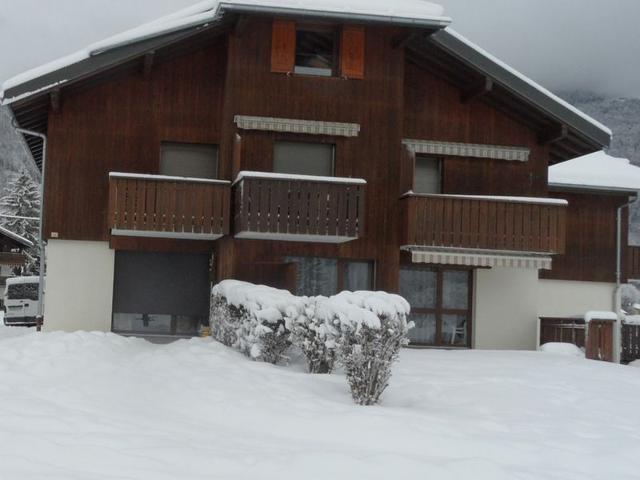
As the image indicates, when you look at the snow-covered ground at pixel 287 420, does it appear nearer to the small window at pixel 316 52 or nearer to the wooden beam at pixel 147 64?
the wooden beam at pixel 147 64

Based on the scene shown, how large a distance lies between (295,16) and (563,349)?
9454 mm

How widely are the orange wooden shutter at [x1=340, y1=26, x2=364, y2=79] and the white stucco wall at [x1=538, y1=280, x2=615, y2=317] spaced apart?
29.2 feet

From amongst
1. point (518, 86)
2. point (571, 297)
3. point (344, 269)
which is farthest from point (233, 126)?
point (571, 297)

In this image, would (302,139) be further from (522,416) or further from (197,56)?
(522,416)

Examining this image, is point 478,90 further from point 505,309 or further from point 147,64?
point 147,64

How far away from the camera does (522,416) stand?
392 inches

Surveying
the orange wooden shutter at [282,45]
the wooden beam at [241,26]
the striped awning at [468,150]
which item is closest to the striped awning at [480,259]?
the striped awning at [468,150]

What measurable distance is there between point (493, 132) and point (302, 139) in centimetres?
483

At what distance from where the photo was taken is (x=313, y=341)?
1224 cm

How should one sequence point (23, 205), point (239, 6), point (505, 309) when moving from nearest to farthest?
point (239, 6) < point (505, 309) < point (23, 205)

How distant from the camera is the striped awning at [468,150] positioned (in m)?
19.1

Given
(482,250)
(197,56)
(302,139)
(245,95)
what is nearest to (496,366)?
(482,250)

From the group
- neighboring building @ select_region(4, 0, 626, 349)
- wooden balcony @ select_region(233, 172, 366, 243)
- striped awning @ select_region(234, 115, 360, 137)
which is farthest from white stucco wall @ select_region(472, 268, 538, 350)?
striped awning @ select_region(234, 115, 360, 137)

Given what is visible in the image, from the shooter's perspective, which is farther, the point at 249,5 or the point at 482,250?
the point at 482,250
